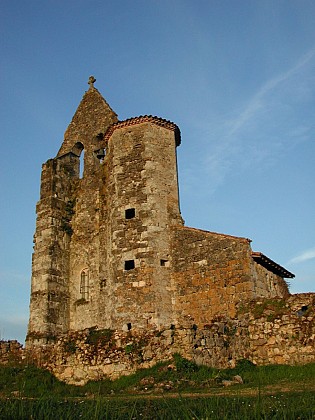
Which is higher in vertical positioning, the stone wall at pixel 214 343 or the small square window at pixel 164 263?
the small square window at pixel 164 263

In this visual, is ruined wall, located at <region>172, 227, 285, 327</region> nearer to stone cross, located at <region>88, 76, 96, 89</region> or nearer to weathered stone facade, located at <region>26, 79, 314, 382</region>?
weathered stone facade, located at <region>26, 79, 314, 382</region>

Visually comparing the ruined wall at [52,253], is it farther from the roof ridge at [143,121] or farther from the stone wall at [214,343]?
the stone wall at [214,343]

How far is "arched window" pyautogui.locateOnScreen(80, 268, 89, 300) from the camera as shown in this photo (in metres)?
21.2

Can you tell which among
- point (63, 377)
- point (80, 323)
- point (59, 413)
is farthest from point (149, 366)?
point (59, 413)

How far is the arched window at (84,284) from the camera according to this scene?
21.2 meters

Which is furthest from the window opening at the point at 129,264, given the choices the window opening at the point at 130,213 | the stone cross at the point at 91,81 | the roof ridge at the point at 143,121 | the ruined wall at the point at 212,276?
the stone cross at the point at 91,81

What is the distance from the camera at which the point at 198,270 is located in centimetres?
1780

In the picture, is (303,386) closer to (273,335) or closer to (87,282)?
(273,335)

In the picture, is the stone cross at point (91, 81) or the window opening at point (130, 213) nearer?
the window opening at point (130, 213)

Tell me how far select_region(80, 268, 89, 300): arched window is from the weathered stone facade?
4cm

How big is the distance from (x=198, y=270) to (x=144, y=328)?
2897 millimetres

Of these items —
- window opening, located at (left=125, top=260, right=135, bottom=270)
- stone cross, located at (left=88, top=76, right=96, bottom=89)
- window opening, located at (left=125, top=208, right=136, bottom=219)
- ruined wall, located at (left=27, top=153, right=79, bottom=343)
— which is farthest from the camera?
stone cross, located at (left=88, top=76, right=96, bottom=89)

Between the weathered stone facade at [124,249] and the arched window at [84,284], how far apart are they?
4 cm

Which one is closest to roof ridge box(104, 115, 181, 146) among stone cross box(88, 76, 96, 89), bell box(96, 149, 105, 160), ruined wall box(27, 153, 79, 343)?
bell box(96, 149, 105, 160)
